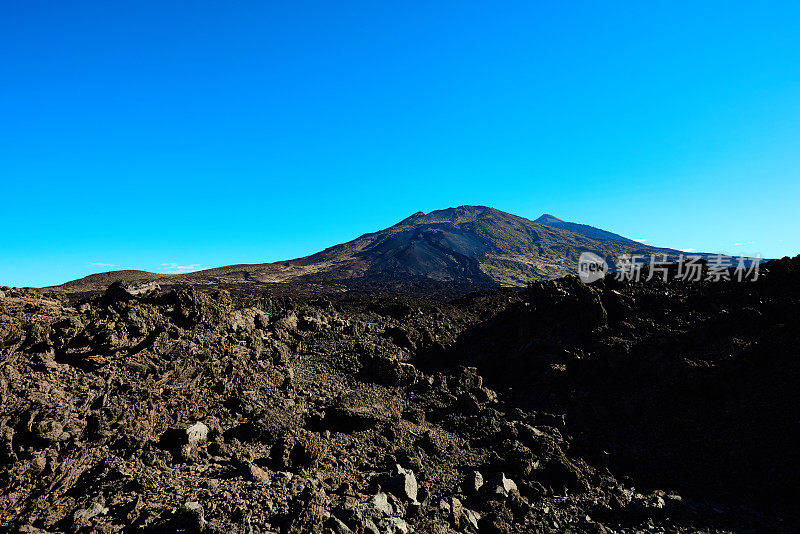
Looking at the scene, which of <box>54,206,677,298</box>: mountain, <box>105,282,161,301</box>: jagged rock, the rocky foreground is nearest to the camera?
the rocky foreground

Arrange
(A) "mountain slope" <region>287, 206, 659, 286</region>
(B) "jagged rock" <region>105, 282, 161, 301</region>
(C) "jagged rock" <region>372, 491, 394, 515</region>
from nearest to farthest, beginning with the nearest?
(C) "jagged rock" <region>372, 491, 394, 515</region>
(B) "jagged rock" <region>105, 282, 161, 301</region>
(A) "mountain slope" <region>287, 206, 659, 286</region>

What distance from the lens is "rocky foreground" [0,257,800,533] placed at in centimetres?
500

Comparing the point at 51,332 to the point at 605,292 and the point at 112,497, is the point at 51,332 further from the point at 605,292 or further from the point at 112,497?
the point at 605,292

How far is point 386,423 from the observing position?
7.93 meters

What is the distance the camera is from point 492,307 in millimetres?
21438

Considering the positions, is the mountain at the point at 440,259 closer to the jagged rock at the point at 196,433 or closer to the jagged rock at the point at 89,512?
the jagged rock at the point at 196,433

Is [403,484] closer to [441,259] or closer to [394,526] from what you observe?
[394,526]

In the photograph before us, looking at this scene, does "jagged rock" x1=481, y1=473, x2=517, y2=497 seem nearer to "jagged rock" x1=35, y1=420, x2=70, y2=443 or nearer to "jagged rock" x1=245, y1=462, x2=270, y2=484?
"jagged rock" x1=245, y1=462, x2=270, y2=484

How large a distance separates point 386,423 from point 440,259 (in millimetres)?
75607

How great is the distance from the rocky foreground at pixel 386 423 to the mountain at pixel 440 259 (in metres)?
44.9

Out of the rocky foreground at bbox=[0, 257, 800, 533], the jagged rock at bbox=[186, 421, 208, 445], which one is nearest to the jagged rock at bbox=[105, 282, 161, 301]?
the rocky foreground at bbox=[0, 257, 800, 533]

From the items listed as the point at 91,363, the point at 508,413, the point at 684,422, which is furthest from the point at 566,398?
the point at 91,363

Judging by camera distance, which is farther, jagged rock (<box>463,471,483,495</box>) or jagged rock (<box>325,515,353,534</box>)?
jagged rock (<box>463,471,483,495</box>)

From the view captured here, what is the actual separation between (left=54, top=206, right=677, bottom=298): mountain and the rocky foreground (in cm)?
4487
